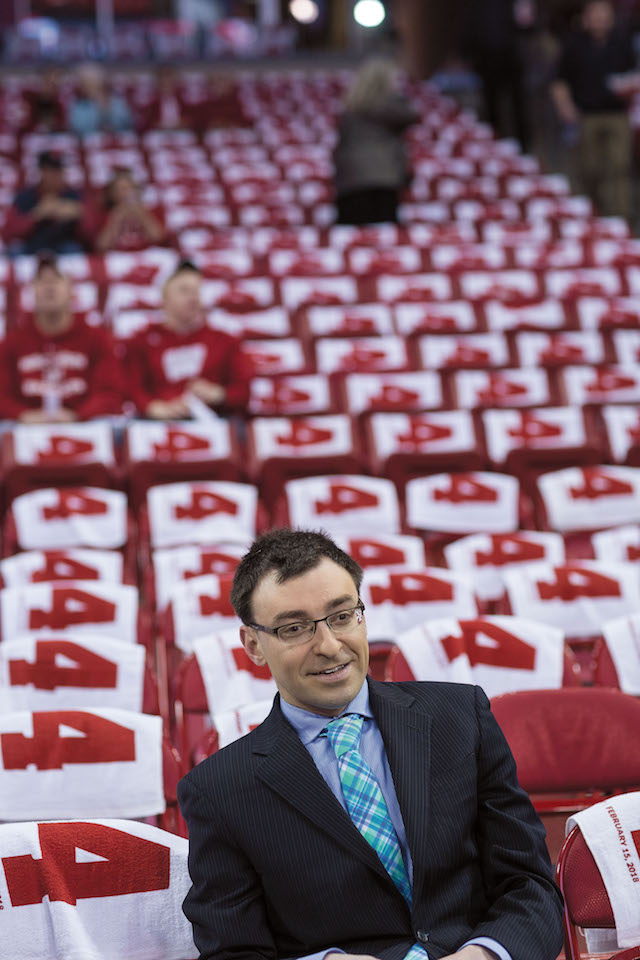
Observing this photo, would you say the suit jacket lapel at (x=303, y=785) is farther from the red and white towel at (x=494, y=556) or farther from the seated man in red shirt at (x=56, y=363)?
the seated man in red shirt at (x=56, y=363)

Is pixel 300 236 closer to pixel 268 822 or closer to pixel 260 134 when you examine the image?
pixel 260 134

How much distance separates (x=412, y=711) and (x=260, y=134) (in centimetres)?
1024

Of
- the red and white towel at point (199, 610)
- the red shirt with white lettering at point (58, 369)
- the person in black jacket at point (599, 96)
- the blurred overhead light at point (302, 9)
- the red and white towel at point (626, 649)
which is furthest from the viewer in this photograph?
the blurred overhead light at point (302, 9)

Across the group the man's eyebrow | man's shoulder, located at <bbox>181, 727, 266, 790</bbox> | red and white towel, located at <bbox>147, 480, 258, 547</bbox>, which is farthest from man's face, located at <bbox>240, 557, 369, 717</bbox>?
red and white towel, located at <bbox>147, 480, 258, 547</bbox>

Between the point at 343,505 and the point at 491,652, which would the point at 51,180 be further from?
the point at 491,652

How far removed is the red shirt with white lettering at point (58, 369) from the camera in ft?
16.4

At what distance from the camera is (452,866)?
5.65ft

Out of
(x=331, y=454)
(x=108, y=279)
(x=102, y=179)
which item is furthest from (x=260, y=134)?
(x=331, y=454)

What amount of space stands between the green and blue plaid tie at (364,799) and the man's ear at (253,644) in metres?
0.15

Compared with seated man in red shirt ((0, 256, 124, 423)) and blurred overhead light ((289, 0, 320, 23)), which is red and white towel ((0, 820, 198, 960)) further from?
blurred overhead light ((289, 0, 320, 23))

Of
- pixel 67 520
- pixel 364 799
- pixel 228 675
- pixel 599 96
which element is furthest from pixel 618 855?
pixel 599 96

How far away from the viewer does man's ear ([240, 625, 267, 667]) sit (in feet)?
5.87

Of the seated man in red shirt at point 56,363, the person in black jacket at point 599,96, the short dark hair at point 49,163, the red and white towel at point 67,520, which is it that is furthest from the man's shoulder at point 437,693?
the person in black jacket at point 599,96

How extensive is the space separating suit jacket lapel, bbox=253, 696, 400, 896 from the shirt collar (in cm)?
2
